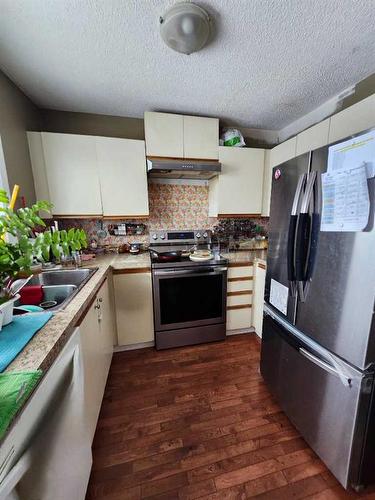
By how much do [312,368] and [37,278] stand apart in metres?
1.84

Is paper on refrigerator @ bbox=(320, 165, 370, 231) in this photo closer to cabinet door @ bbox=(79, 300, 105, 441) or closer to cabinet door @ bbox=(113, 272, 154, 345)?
cabinet door @ bbox=(79, 300, 105, 441)

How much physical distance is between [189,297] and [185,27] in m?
1.84

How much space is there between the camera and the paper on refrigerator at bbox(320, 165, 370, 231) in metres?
0.82

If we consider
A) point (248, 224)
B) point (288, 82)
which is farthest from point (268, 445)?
point (288, 82)

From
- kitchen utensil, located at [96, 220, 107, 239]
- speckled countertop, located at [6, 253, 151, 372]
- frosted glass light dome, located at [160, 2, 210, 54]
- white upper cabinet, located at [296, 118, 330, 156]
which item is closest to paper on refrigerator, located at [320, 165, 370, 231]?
white upper cabinet, located at [296, 118, 330, 156]

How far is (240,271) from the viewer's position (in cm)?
208

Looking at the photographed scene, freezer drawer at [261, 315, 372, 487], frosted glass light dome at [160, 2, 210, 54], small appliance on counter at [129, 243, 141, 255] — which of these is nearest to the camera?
freezer drawer at [261, 315, 372, 487]

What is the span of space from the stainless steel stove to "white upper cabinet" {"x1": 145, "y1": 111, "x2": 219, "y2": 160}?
1.03 m

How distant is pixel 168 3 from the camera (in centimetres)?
101

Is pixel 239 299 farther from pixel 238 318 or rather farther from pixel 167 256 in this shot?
pixel 167 256

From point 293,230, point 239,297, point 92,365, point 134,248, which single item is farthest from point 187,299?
point 293,230

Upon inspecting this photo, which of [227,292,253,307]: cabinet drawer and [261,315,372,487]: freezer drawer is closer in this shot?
[261,315,372,487]: freezer drawer

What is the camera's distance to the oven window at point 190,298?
192 centimetres

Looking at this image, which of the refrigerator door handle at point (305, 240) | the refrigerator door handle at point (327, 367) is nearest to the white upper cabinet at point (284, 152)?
the refrigerator door handle at point (305, 240)
